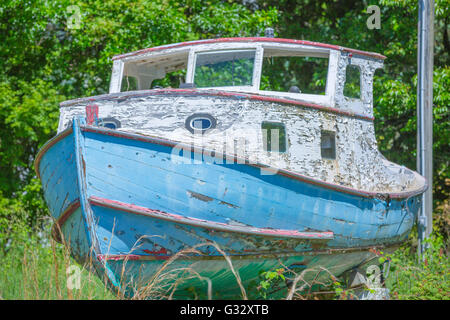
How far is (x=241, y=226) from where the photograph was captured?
5.48 m

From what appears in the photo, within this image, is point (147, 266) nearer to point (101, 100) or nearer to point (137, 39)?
point (101, 100)

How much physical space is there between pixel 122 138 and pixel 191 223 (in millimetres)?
1063

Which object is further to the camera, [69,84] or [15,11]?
[69,84]

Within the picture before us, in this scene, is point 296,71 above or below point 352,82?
below

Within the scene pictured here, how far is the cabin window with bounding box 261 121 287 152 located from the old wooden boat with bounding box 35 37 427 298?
0.04 ft

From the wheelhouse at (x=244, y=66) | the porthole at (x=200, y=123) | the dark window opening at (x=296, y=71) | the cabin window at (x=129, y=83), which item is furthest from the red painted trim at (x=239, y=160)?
the dark window opening at (x=296, y=71)

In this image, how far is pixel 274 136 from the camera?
234 inches

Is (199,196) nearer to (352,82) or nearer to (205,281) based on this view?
(205,281)

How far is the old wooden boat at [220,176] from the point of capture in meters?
5.31

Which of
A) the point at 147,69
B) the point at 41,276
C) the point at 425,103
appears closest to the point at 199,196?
the point at 41,276

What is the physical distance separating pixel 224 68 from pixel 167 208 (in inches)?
79.0

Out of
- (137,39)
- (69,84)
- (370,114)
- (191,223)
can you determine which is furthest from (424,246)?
(69,84)

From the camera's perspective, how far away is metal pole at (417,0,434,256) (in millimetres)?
8445

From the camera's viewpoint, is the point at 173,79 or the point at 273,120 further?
the point at 173,79
